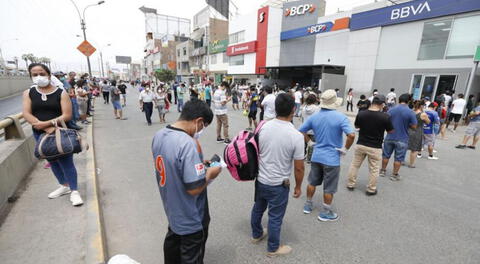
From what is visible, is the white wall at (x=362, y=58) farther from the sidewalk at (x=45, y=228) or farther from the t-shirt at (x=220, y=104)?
the sidewalk at (x=45, y=228)

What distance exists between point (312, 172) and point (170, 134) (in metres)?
2.37

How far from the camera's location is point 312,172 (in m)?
3.29

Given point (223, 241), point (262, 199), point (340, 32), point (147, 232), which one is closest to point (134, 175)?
point (147, 232)

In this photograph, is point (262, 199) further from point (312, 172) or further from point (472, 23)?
point (472, 23)

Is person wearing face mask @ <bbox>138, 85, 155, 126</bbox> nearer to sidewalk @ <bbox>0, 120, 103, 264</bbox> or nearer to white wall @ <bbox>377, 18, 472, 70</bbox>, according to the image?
sidewalk @ <bbox>0, 120, 103, 264</bbox>

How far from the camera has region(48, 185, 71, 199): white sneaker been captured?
316cm

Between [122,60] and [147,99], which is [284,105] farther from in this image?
[122,60]

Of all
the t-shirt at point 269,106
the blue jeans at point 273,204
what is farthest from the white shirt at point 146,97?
the blue jeans at point 273,204

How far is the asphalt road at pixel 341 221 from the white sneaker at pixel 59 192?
517 millimetres

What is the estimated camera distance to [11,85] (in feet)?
72.1

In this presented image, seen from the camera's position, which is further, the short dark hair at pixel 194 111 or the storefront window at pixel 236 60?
the storefront window at pixel 236 60

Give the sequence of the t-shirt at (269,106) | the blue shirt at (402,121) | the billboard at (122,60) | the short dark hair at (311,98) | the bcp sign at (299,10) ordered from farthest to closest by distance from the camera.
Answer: the billboard at (122,60) → the bcp sign at (299,10) → the t-shirt at (269,106) → the short dark hair at (311,98) → the blue shirt at (402,121)

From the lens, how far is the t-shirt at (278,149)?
2207mm

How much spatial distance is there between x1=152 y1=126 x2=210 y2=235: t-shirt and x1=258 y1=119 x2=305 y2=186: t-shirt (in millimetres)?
833
